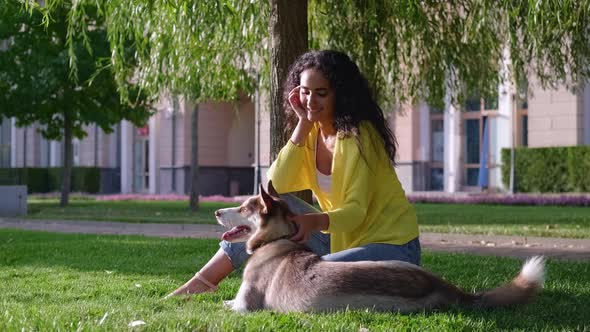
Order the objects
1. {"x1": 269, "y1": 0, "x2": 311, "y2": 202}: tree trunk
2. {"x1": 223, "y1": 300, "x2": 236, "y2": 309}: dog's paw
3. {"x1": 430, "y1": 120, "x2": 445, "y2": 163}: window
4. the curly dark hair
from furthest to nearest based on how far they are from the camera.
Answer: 1. {"x1": 430, "y1": 120, "x2": 445, "y2": 163}: window
2. {"x1": 269, "y1": 0, "x2": 311, "y2": 202}: tree trunk
3. {"x1": 223, "y1": 300, "x2": 236, "y2": 309}: dog's paw
4. the curly dark hair

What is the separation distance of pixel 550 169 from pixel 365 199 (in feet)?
71.8

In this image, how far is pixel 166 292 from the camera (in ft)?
22.0

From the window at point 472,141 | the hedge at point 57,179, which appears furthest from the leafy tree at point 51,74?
the hedge at point 57,179

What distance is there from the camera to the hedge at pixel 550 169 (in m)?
24.7

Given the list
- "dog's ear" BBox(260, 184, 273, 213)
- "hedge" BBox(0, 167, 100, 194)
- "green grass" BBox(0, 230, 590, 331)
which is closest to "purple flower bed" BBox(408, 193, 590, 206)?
"green grass" BBox(0, 230, 590, 331)

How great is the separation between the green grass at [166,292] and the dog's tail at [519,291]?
0.07 meters

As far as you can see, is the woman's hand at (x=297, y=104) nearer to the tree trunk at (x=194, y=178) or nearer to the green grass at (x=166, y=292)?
the green grass at (x=166, y=292)

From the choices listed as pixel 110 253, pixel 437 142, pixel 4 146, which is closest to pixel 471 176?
pixel 437 142

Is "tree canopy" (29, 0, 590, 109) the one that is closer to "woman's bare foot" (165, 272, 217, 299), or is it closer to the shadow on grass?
the shadow on grass

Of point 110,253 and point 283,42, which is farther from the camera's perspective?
point 110,253

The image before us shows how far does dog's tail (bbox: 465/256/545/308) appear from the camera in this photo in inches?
204

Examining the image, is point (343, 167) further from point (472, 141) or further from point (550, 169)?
point (472, 141)

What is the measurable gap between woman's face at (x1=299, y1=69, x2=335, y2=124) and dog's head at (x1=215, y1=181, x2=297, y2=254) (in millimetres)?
578

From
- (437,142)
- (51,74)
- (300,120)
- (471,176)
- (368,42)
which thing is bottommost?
(471,176)
